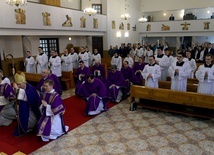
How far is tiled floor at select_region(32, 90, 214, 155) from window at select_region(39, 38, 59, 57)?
421 inches

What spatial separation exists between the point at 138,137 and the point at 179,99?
6.31 feet

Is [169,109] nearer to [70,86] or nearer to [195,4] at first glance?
[70,86]

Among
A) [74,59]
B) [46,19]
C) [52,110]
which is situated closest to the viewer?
[52,110]

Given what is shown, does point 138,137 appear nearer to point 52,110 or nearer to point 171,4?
point 52,110

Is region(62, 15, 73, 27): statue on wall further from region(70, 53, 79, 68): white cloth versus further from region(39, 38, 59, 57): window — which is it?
region(39, 38, 59, 57): window

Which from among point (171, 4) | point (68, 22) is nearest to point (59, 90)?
point (68, 22)

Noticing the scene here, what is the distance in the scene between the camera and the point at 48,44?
16062 millimetres

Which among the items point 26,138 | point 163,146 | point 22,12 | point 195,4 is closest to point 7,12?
point 22,12

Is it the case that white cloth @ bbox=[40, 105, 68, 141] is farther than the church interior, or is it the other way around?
white cloth @ bbox=[40, 105, 68, 141]

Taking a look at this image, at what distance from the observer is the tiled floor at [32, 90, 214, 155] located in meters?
4.72

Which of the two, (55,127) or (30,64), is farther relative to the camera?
(30,64)

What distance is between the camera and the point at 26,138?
5336 millimetres

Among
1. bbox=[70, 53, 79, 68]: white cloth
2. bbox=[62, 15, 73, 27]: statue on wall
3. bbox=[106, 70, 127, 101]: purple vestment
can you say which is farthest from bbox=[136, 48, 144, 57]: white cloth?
bbox=[106, 70, 127, 101]: purple vestment

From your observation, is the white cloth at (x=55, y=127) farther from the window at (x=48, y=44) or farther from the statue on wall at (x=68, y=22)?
the window at (x=48, y=44)
